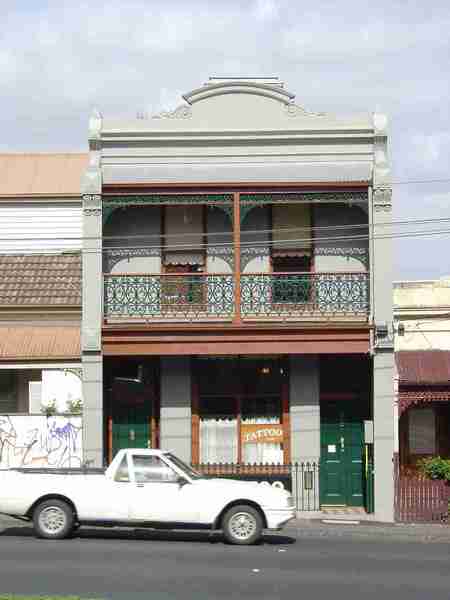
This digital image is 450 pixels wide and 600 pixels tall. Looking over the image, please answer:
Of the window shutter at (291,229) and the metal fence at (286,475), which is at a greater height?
the window shutter at (291,229)

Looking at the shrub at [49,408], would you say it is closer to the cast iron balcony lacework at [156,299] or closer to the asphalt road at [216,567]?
the cast iron balcony lacework at [156,299]

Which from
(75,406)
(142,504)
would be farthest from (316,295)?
(142,504)

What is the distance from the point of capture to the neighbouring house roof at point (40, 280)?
77.6 ft

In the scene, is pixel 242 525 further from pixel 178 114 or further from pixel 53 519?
pixel 178 114

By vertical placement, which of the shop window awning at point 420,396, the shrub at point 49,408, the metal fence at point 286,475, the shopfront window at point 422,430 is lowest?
the metal fence at point 286,475

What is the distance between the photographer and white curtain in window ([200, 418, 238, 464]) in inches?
950

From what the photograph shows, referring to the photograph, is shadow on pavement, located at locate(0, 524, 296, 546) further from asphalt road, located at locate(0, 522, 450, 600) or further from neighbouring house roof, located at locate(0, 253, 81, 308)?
neighbouring house roof, located at locate(0, 253, 81, 308)

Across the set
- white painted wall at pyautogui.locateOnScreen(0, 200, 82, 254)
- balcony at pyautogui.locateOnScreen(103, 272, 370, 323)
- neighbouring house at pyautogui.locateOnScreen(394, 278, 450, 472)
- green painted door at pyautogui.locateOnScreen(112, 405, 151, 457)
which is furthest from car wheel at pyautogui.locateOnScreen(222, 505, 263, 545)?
neighbouring house at pyautogui.locateOnScreen(394, 278, 450, 472)

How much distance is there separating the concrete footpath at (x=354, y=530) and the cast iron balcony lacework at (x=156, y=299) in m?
4.78

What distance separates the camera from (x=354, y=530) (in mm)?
20453

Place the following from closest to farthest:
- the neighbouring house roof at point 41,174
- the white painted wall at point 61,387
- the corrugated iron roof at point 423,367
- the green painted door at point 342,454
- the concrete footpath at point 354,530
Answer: the concrete footpath at point 354,530
the white painted wall at point 61,387
the green painted door at point 342,454
the corrugated iron roof at point 423,367
the neighbouring house roof at point 41,174

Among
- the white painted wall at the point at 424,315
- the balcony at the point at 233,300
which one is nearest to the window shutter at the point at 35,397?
the balcony at the point at 233,300

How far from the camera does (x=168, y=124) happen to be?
23.6 metres

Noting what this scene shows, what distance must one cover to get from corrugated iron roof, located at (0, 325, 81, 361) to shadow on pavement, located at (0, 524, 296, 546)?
4312mm
